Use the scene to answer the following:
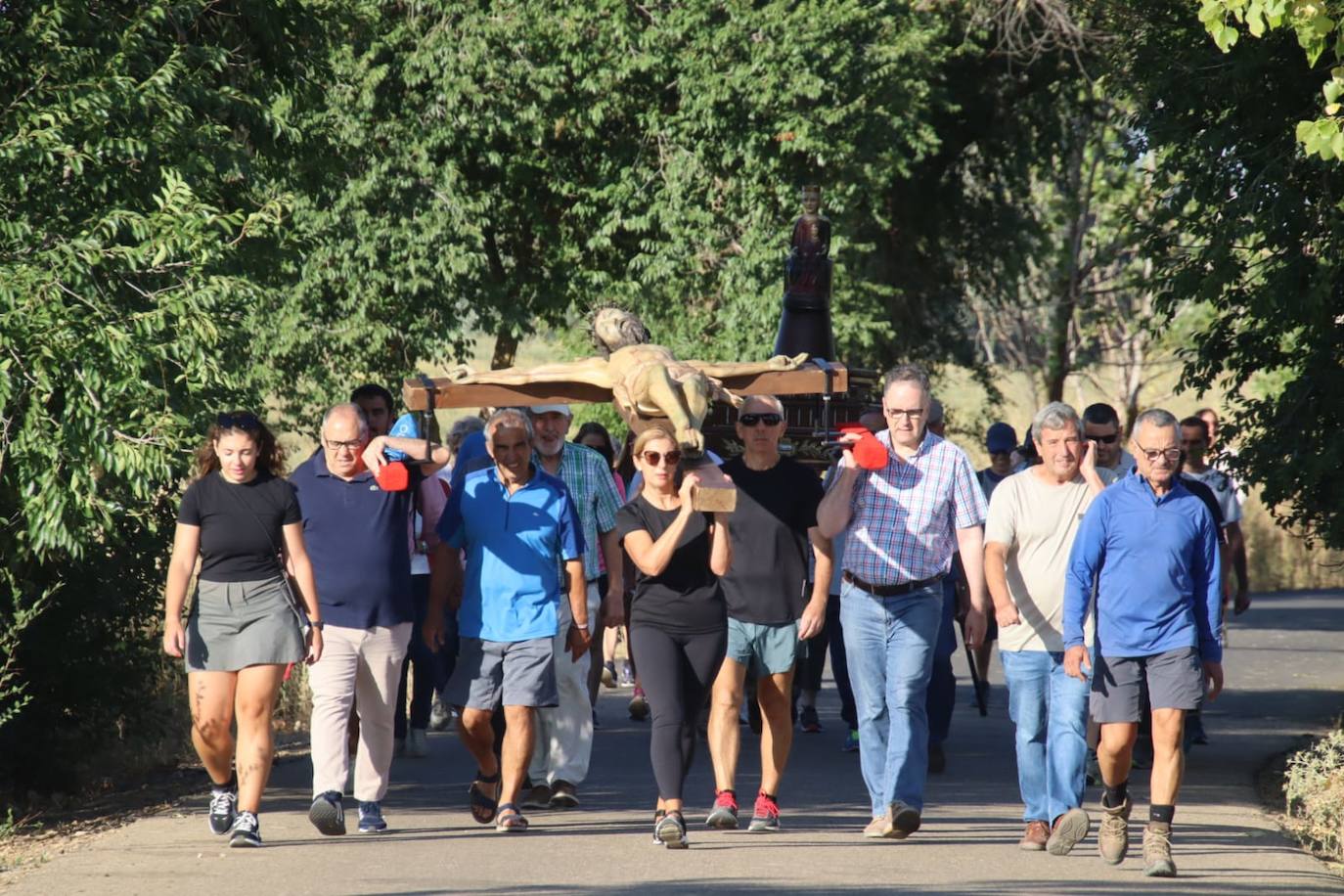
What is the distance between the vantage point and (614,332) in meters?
9.20

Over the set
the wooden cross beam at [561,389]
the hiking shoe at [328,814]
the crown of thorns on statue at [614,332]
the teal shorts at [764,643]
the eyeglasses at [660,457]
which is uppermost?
the crown of thorns on statue at [614,332]

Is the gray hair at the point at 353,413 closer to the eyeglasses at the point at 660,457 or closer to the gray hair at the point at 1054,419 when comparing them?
the eyeglasses at the point at 660,457

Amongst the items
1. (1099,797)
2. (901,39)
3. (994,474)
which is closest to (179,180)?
(1099,797)

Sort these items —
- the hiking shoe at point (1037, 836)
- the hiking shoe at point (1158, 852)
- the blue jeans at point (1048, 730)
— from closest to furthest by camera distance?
1. the hiking shoe at point (1158, 852)
2. the blue jeans at point (1048, 730)
3. the hiking shoe at point (1037, 836)

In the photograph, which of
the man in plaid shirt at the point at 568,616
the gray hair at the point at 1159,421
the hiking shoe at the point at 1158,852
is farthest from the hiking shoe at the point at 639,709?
the gray hair at the point at 1159,421

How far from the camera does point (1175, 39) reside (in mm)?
11672

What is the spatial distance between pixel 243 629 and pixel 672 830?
2046 mm

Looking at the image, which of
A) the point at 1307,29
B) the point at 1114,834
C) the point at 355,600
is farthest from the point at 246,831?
the point at 1307,29

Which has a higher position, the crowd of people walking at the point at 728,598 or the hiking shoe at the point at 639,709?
the crowd of people walking at the point at 728,598

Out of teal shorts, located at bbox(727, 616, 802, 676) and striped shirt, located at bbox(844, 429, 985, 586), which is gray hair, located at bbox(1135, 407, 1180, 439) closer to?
striped shirt, located at bbox(844, 429, 985, 586)

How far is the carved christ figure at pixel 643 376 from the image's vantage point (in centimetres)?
838

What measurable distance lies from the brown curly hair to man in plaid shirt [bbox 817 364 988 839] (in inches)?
96.8

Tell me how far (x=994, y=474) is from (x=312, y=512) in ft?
20.0

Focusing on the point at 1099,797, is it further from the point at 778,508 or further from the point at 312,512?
the point at 312,512
